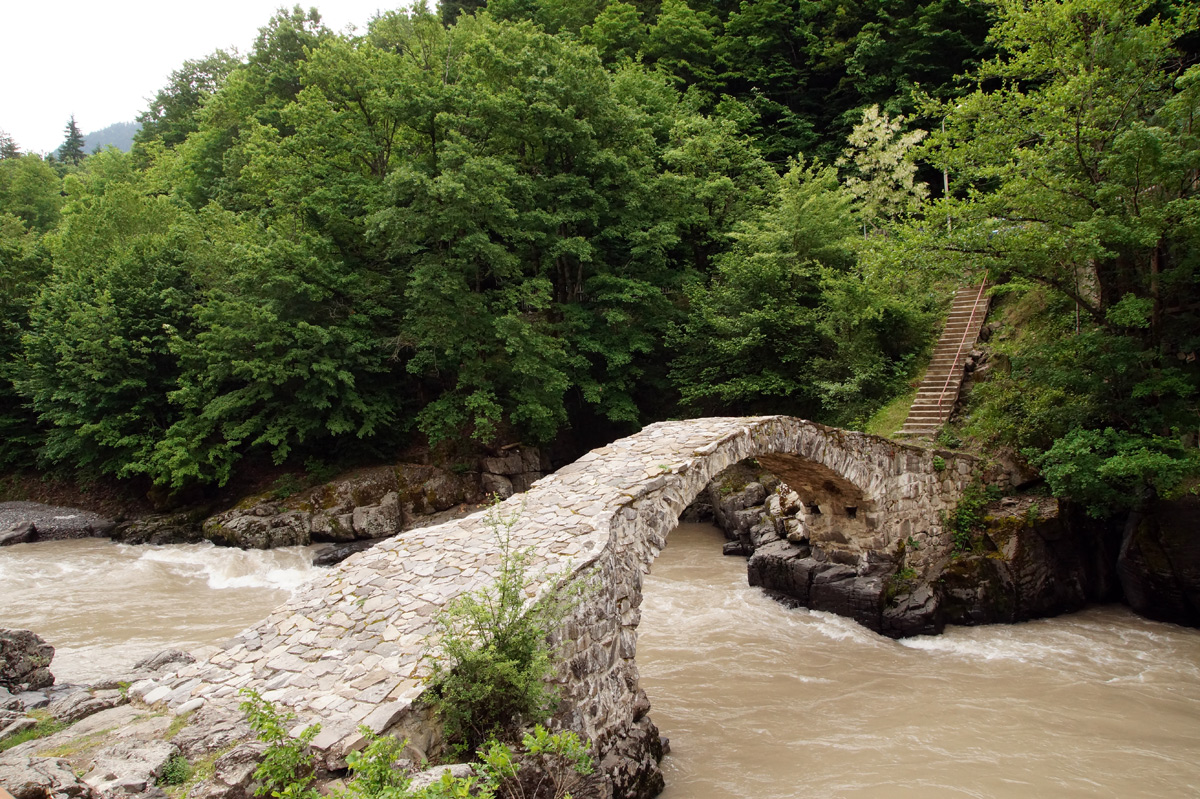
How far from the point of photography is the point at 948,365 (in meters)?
16.8

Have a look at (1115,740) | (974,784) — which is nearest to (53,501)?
(974,784)

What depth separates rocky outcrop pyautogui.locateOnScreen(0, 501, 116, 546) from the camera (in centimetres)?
1877

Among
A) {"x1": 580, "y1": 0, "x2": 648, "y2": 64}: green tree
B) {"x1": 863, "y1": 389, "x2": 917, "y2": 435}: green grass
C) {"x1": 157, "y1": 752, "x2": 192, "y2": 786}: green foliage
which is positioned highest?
{"x1": 580, "y1": 0, "x2": 648, "y2": 64}: green tree

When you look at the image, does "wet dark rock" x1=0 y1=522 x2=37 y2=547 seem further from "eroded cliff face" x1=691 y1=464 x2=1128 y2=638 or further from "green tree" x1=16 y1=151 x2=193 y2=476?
"eroded cliff face" x1=691 y1=464 x2=1128 y2=638

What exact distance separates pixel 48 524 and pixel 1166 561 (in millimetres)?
26929

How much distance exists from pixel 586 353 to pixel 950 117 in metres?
11.6

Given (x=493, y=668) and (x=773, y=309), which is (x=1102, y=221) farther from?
(x=493, y=668)

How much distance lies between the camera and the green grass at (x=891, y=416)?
16.2 meters

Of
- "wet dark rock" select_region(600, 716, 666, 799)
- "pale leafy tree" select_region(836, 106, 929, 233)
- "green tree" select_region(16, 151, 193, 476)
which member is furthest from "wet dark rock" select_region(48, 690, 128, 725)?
"pale leafy tree" select_region(836, 106, 929, 233)

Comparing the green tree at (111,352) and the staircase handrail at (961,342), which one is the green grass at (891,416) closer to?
the staircase handrail at (961,342)

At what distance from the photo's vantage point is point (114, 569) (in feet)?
51.7

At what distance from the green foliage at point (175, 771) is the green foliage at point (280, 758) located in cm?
59

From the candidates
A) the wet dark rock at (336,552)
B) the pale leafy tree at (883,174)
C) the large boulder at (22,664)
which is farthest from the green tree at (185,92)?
the large boulder at (22,664)

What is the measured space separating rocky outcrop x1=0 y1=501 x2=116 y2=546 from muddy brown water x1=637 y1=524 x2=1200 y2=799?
57.0 feet
